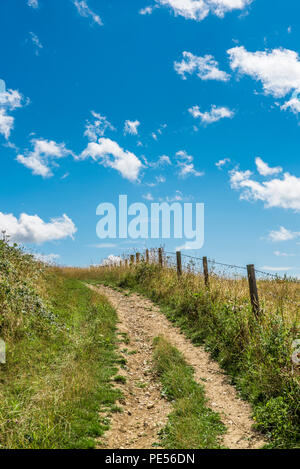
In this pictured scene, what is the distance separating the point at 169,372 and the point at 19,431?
4617 mm

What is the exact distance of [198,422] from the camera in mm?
7035

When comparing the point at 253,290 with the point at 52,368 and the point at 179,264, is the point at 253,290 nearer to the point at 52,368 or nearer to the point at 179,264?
the point at 52,368

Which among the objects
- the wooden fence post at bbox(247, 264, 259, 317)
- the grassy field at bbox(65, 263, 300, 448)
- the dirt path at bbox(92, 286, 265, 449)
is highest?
the wooden fence post at bbox(247, 264, 259, 317)

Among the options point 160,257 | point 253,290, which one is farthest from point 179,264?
point 253,290

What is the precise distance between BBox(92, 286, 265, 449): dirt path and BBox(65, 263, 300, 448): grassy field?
0.34m

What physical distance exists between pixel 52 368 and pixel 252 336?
569 cm

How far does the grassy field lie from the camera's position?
22.2 ft

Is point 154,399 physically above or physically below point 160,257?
below

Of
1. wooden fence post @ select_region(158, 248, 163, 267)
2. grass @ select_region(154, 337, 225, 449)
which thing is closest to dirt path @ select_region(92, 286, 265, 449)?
grass @ select_region(154, 337, 225, 449)

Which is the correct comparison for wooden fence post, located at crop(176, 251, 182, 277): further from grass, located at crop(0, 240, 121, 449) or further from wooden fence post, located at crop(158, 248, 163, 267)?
grass, located at crop(0, 240, 121, 449)

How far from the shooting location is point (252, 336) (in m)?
9.94

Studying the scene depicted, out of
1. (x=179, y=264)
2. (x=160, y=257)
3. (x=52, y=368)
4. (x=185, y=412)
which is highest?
(x=160, y=257)
